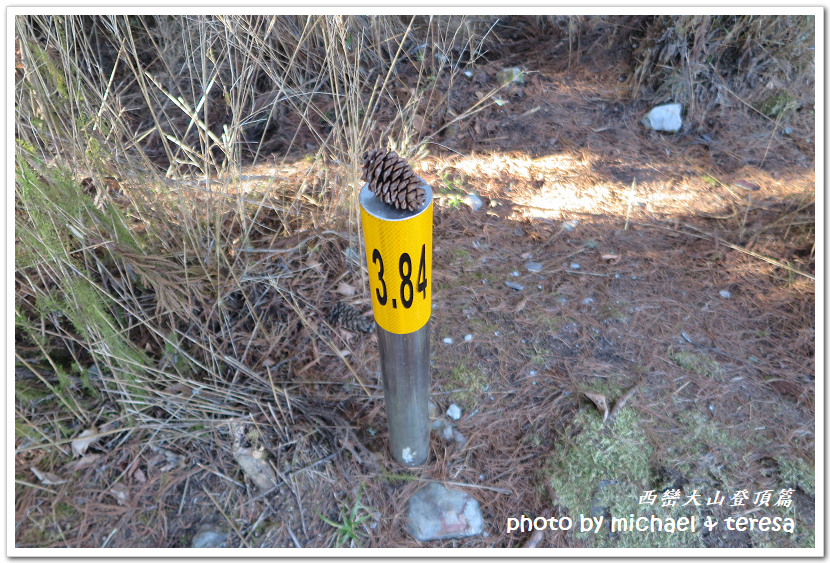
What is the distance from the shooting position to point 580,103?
3.61 m

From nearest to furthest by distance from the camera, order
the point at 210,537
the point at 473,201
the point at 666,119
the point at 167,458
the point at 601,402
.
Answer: the point at 210,537 < the point at 167,458 < the point at 601,402 < the point at 473,201 < the point at 666,119

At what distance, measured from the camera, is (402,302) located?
52.6 inches

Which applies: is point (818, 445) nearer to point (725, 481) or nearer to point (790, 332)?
point (725, 481)

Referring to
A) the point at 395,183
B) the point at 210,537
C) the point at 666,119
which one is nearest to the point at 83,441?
the point at 210,537

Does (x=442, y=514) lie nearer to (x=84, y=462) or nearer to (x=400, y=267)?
(x=400, y=267)

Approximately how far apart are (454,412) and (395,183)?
1.18 m

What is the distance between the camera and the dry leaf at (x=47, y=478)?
1.71m

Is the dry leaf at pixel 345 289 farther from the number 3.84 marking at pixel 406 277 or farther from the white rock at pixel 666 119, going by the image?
the white rock at pixel 666 119

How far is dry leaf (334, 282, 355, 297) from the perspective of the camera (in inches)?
92.0

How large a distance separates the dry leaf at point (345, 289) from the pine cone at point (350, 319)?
78 millimetres

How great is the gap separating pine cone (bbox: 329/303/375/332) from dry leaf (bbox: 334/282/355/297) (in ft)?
0.26

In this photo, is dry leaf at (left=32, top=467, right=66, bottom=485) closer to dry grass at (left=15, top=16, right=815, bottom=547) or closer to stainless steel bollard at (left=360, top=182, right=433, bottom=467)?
dry grass at (left=15, top=16, right=815, bottom=547)

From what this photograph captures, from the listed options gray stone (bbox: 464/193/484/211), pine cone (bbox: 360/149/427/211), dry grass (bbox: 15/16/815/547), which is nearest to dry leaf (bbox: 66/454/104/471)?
dry grass (bbox: 15/16/815/547)

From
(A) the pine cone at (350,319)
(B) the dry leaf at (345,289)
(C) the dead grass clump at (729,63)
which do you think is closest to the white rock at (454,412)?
(A) the pine cone at (350,319)
